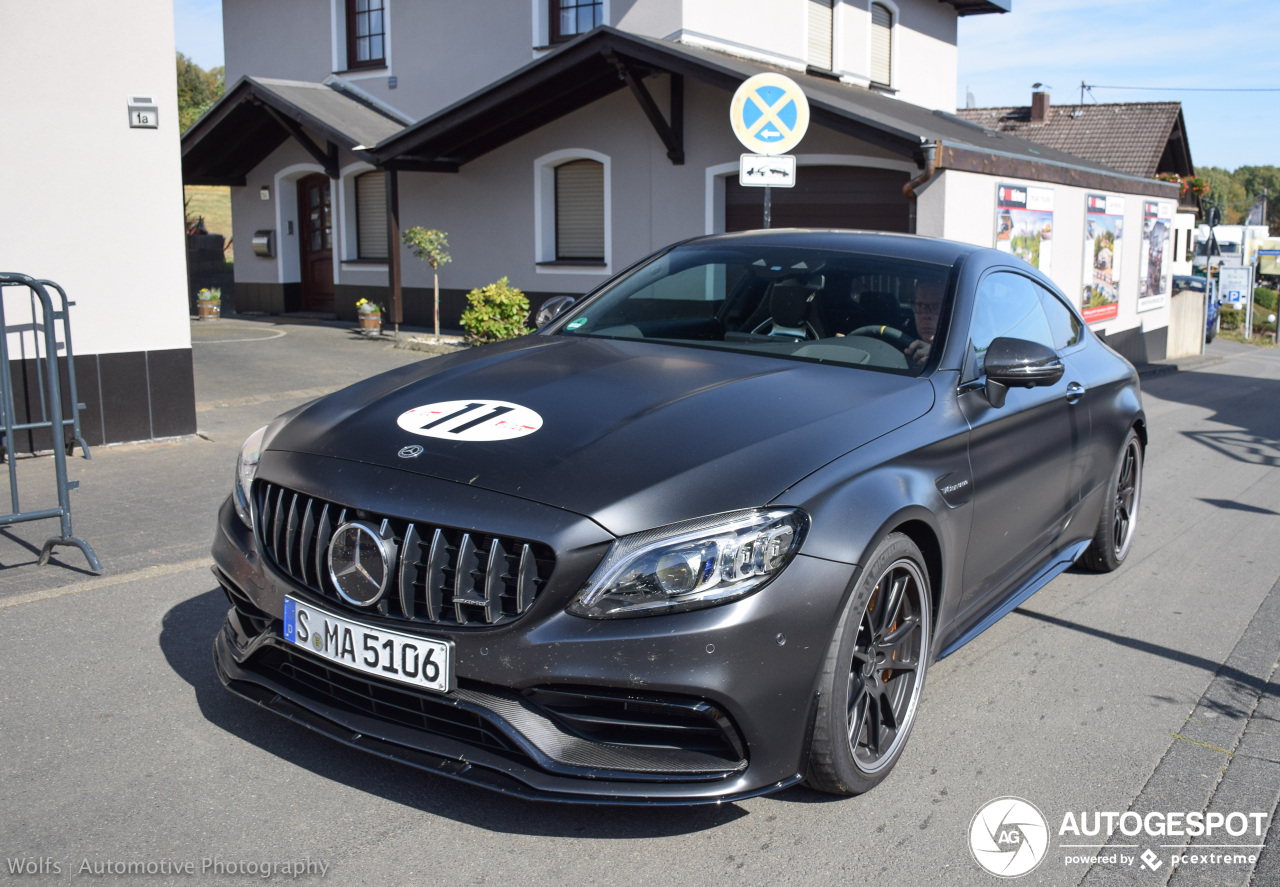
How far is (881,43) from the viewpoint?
63.0 feet

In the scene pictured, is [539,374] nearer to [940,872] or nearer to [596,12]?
[940,872]

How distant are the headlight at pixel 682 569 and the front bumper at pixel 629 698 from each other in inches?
1.2

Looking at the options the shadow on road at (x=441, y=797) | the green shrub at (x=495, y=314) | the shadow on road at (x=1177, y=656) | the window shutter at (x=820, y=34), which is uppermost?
the window shutter at (x=820, y=34)

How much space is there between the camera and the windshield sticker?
10.3ft

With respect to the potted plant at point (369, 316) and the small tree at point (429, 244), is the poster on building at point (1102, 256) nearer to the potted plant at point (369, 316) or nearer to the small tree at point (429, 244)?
the small tree at point (429, 244)

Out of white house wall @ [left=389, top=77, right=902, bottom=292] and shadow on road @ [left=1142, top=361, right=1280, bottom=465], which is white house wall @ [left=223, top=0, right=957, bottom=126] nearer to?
white house wall @ [left=389, top=77, right=902, bottom=292]

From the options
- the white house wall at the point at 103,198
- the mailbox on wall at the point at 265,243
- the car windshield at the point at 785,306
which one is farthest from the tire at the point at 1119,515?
the mailbox on wall at the point at 265,243

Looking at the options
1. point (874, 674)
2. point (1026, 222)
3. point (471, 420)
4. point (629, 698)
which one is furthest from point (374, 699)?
point (1026, 222)

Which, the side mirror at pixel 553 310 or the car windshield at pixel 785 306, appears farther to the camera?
the side mirror at pixel 553 310

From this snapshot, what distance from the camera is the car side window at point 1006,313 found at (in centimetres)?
411

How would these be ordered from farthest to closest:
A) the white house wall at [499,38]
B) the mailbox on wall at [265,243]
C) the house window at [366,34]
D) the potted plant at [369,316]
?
1. the mailbox on wall at [265,243]
2. the house window at [366,34]
3. the potted plant at [369,316]
4. the white house wall at [499,38]

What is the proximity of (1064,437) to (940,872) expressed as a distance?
230cm

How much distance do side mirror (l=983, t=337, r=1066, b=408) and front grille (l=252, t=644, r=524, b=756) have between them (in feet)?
7.26

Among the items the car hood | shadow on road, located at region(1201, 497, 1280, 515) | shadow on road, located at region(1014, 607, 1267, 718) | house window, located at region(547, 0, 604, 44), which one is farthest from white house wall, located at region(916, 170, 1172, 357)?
house window, located at region(547, 0, 604, 44)
